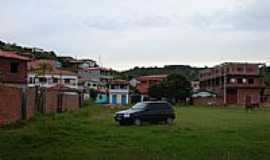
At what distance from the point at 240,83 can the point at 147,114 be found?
79983 mm

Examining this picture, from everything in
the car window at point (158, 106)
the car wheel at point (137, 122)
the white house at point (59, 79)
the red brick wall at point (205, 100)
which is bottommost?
the red brick wall at point (205, 100)

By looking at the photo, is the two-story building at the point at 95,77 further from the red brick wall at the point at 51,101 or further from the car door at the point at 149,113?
the car door at the point at 149,113

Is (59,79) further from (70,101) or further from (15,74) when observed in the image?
(70,101)

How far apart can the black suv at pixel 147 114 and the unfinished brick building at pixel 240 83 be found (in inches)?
2982

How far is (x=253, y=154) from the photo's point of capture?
1742 centimetres

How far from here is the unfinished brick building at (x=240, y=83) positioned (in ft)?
365

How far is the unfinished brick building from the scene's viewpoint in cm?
11125

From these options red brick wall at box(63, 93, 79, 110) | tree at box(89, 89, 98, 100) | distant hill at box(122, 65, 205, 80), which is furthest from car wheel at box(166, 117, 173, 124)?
distant hill at box(122, 65, 205, 80)

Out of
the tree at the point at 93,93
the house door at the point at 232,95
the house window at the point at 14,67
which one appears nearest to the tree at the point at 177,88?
the house door at the point at 232,95

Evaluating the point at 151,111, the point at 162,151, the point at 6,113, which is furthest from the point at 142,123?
the point at 162,151

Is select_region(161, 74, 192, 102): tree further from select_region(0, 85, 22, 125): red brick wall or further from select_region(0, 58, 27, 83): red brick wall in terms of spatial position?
select_region(0, 85, 22, 125): red brick wall

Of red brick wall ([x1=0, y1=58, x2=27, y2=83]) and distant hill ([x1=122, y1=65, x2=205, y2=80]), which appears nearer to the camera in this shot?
red brick wall ([x1=0, y1=58, x2=27, y2=83])

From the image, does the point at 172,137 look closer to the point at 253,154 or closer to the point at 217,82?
the point at 253,154

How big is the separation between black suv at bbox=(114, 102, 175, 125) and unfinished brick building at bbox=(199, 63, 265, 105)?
7573cm
